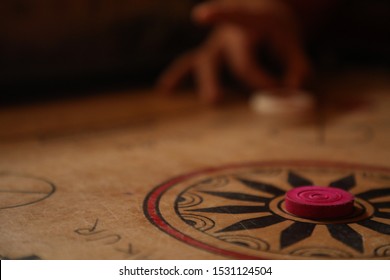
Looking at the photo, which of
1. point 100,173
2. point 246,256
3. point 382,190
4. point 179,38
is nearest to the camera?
point 246,256

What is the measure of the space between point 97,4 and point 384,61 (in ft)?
5.74

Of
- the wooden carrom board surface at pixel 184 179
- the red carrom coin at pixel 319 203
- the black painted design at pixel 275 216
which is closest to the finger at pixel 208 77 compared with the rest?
the wooden carrom board surface at pixel 184 179

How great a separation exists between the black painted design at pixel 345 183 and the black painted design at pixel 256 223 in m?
0.27

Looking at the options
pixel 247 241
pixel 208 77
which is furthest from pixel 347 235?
pixel 208 77

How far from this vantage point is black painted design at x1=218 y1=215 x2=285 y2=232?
1.10 meters

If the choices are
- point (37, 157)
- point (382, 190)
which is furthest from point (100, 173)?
point (382, 190)

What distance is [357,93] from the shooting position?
257 centimetres

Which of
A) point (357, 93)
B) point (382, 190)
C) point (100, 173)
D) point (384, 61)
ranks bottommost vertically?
point (382, 190)

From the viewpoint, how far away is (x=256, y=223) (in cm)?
111

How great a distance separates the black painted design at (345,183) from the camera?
1329 mm

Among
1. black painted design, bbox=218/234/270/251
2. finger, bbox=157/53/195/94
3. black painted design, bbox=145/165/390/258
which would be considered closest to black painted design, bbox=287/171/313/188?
black painted design, bbox=145/165/390/258

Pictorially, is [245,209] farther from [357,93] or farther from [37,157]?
[357,93]

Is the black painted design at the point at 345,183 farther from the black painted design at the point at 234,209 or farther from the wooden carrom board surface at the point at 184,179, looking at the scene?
the black painted design at the point at 234,209

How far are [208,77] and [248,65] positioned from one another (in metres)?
0.21
